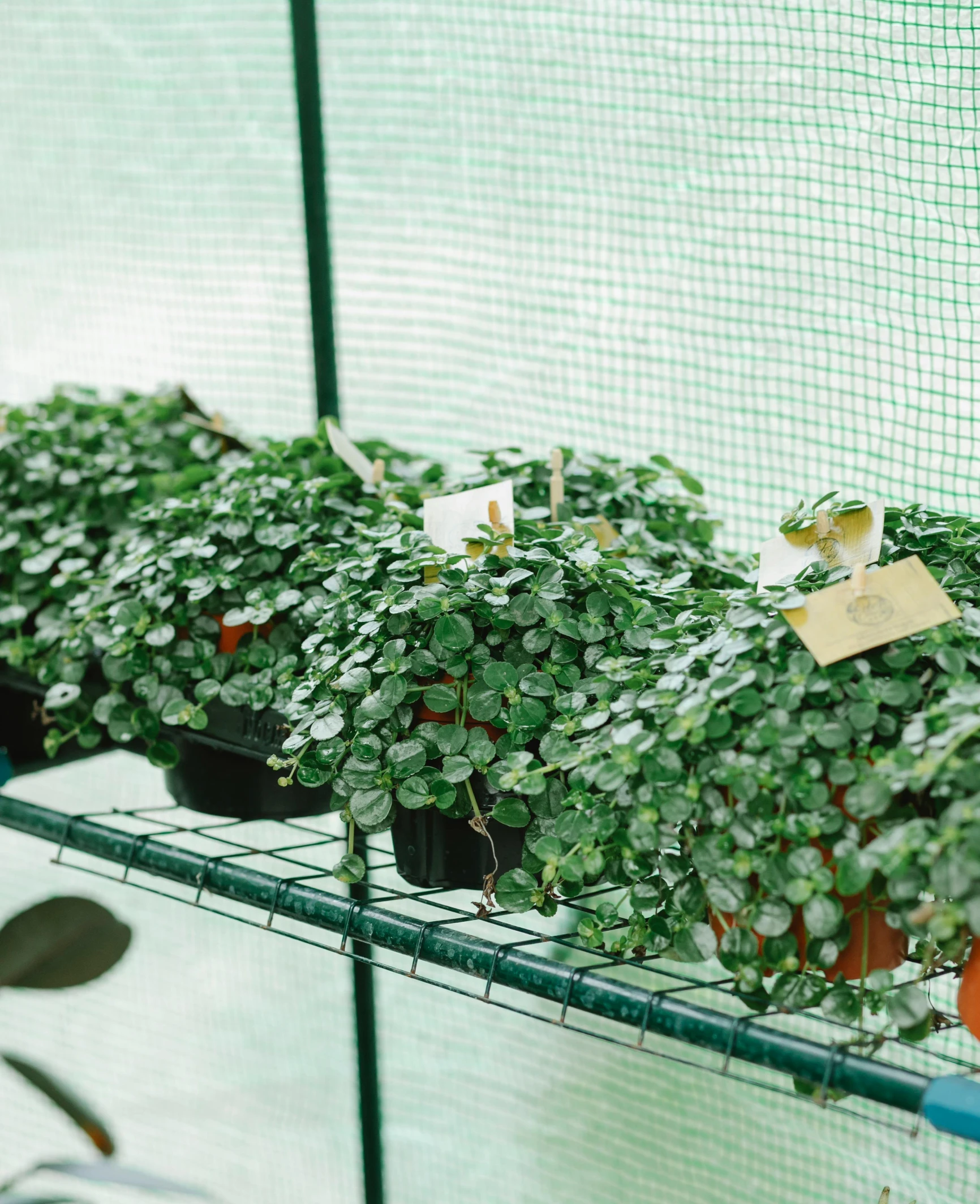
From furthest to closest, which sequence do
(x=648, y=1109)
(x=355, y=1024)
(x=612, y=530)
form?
(x=648, y=1109) < (x=355, y=1024) < (x=612, y=530)

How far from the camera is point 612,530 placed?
105 cm

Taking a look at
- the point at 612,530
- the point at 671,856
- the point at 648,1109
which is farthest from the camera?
the point at 648,1109

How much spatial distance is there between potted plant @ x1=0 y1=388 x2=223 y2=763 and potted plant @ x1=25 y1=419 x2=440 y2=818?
6 cm

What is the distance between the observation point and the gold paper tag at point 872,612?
26.0 inches

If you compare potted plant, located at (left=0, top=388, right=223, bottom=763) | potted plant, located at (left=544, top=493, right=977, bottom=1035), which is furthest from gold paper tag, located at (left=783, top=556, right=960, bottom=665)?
potted plant, located at (left=0, top=388, right=223, bottom=763)

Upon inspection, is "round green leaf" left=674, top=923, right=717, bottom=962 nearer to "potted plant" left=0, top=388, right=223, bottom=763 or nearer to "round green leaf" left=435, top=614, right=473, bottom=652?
"round green leaf" left=435, top=614, right=473, bottom=652

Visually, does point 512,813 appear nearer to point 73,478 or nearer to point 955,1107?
point 955,1107

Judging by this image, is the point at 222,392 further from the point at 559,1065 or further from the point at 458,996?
the point at 559,1065

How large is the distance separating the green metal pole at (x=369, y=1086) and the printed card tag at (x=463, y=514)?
673mm

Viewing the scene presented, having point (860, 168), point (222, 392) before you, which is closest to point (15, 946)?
point (860, 168)

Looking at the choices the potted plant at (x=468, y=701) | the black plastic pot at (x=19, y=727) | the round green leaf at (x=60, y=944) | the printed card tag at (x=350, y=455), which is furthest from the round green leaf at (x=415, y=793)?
the black plastic pot at (x=19, y=727)

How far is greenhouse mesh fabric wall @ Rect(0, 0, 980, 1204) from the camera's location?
1.21 meters

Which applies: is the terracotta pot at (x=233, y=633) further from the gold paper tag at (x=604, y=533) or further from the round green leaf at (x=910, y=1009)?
the round green leaf at (x=910, y=1009)

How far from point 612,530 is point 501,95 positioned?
0.71 metres
